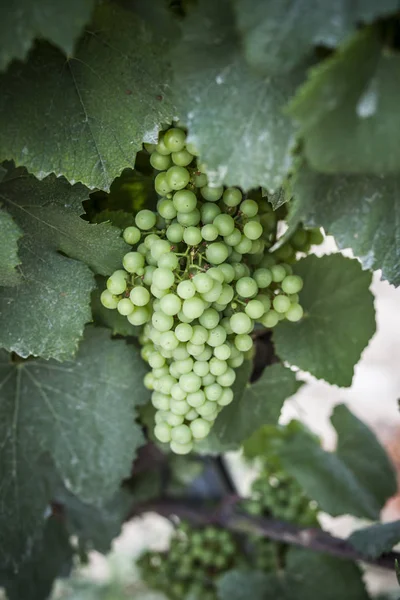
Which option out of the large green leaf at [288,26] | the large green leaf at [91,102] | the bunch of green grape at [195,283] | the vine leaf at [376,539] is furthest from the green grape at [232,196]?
the vine leaf at [376,539]

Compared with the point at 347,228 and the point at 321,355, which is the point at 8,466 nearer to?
the point at 321,355

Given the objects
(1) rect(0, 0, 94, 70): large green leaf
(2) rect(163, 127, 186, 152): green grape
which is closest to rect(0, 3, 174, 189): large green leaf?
(2) rect(163, 127, 186, 152): green grape

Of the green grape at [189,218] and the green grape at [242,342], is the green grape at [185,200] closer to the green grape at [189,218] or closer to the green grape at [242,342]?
the green grape at [189,218]

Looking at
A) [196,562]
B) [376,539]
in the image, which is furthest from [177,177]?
[196,562]

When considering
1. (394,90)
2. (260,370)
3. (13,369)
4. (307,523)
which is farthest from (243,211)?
(307,523)

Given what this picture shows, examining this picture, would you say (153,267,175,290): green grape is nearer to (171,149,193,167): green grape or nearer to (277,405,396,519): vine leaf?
(171,149,193,167): green grape

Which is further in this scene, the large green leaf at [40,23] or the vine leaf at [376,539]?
the vine leaf at [376,539]
